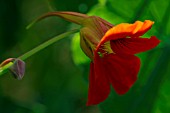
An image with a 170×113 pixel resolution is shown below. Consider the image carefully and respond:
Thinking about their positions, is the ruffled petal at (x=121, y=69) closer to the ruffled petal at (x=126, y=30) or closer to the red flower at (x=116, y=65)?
the red flower at (x=116, y=65)

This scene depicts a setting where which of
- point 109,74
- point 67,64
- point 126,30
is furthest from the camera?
point 67,64

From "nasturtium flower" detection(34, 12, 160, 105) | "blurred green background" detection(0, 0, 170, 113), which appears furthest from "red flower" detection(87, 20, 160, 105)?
"blurred green background" detection(0, 0, 170, 113)

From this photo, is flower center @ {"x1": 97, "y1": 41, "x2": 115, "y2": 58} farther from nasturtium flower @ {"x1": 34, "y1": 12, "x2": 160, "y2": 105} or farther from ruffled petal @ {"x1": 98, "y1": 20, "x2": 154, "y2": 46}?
ruffled petal @ {"x1": 98, "y1": 20, "x2": 154, "y2": 46}

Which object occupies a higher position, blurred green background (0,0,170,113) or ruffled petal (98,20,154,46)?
ruffled petal (98,20,154,46)

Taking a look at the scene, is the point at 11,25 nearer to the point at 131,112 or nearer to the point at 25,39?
the point at 25,39

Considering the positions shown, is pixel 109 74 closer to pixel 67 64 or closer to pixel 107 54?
pixel 107 54

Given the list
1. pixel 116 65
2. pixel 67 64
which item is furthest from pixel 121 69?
pixel 67 64

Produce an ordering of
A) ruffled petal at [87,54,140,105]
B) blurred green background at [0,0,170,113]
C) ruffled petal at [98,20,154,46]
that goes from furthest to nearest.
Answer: blurred green background at [0,0,170,113]
ruffled petal at [87,54,140,105]
ruffled petal at [98,20,154,46]
